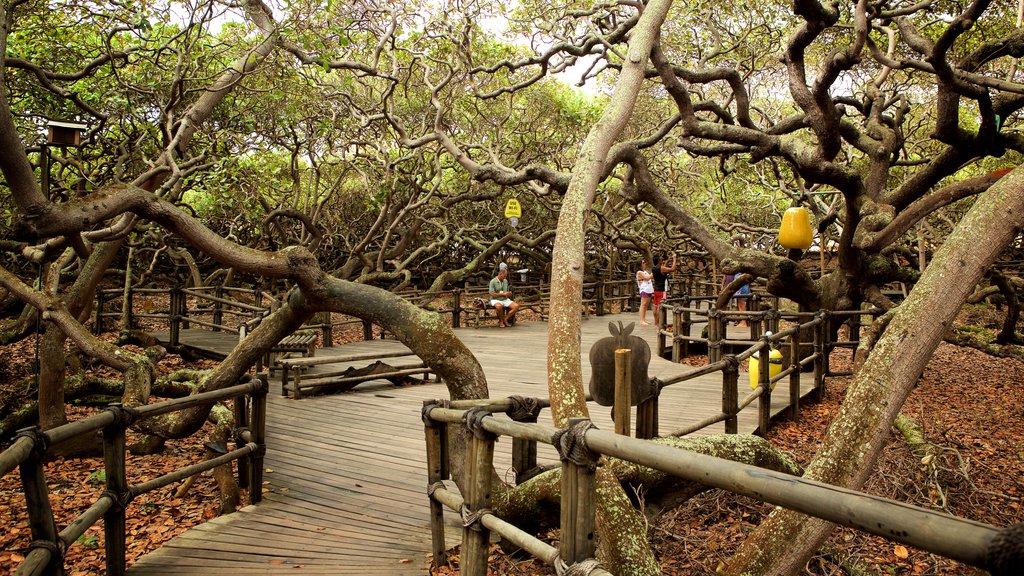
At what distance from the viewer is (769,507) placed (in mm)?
4430

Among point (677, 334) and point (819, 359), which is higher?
point (677, 334)

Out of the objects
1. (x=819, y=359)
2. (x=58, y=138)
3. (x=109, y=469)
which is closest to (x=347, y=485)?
(x=109, y=469)

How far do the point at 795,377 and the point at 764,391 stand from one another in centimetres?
101

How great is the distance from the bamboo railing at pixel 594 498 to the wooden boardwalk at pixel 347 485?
26.0 inches

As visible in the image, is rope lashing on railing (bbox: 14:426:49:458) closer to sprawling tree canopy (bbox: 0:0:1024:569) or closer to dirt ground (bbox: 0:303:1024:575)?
sprawling tree canopy (bbox: 0:0:1024:569)

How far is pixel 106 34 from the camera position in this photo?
19.2ft

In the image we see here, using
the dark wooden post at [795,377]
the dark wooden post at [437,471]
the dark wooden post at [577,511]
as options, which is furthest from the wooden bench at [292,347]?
the dark wooden post at [577,511]

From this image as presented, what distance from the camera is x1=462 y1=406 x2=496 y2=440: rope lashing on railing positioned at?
2.77 meters

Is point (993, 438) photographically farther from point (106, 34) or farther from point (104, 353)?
point (106, 34)

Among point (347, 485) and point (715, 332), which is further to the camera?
point (715, 332)

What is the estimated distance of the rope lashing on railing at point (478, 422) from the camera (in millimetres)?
2770

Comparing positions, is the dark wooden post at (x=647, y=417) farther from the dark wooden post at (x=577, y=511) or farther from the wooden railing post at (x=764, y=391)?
the dark wooden post at (x=577, y=511)

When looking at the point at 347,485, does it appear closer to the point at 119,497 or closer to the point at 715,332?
the point at 119,497

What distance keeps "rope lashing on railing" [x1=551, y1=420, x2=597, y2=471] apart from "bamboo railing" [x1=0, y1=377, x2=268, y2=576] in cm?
177
